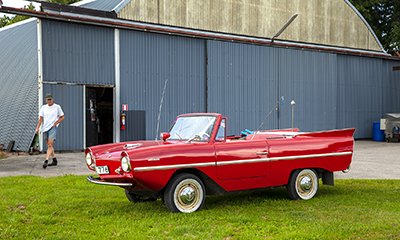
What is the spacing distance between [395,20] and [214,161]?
36.5m

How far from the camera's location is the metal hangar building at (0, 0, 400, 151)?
563 inches

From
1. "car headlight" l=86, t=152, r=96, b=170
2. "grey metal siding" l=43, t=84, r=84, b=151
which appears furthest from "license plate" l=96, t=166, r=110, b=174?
"grey metal siding" l=43, t=84, r=84, b=151

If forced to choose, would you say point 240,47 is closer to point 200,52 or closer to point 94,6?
point 200,52

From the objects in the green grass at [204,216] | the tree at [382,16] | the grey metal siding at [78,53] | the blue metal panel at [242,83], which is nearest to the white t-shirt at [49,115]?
the green grass at [204,216]

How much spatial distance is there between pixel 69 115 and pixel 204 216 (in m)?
10.4

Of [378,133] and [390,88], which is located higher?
[390,88]

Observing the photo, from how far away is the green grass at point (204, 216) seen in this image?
14.3 ft

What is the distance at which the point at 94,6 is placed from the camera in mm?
17078

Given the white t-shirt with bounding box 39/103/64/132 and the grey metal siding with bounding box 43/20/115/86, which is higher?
the grey metal siding with bounding box 43/20/115/86

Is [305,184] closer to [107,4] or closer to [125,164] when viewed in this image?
[125,164]

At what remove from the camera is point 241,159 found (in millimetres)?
5672

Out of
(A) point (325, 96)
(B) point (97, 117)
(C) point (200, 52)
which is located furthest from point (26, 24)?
(A) point (325, 96)

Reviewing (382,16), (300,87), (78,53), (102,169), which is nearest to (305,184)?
(102,169)

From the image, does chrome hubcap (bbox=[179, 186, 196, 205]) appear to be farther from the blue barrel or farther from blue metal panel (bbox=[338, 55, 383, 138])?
the blue barrel
